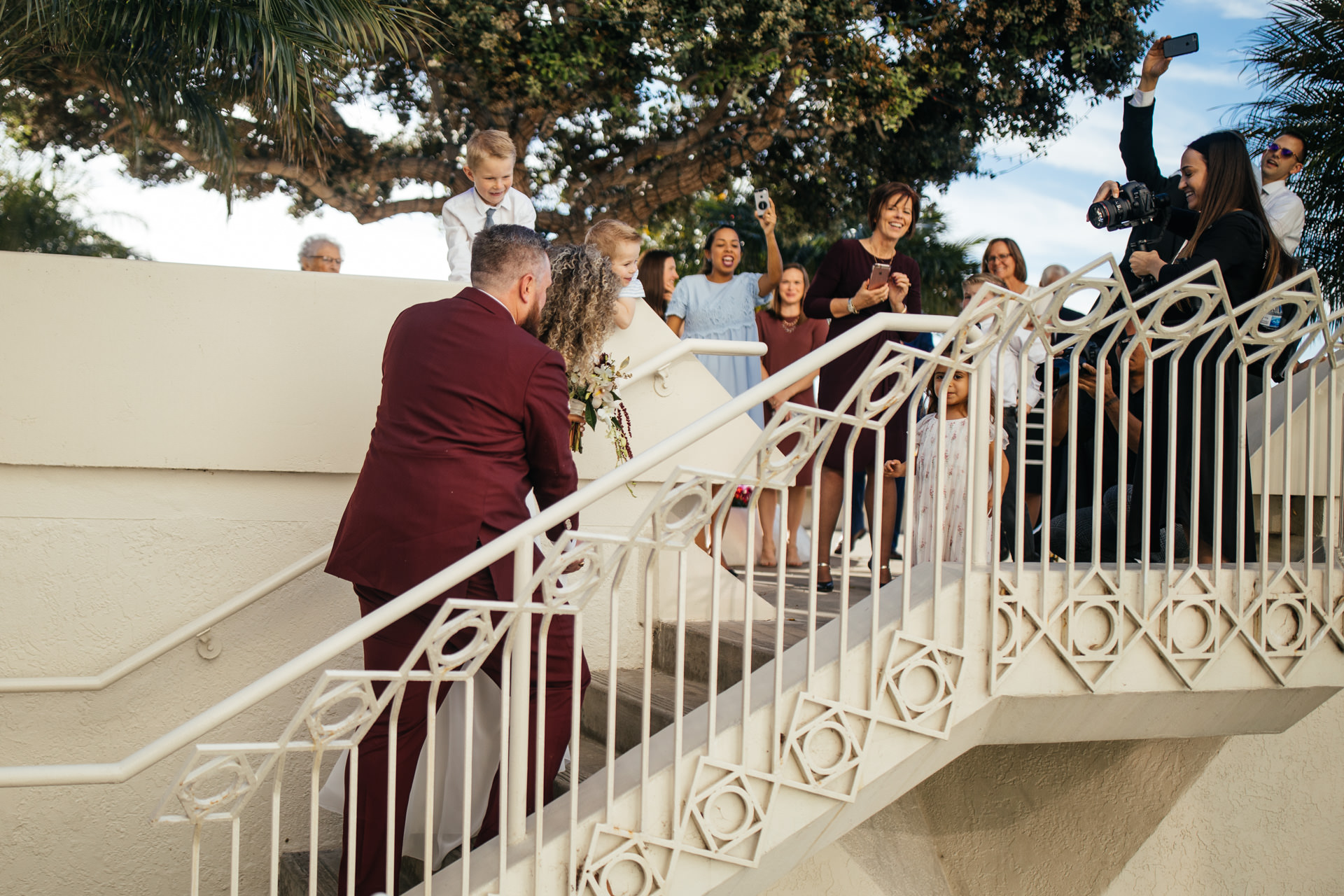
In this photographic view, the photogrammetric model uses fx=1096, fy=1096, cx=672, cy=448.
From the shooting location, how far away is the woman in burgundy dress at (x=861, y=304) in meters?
4.78

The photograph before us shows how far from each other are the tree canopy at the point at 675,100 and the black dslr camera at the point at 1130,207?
221 inches

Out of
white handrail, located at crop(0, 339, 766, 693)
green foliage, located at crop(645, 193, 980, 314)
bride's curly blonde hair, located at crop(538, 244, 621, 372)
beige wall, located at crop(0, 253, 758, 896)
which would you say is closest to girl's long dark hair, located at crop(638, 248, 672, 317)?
beige wall, located at crop(0, 253, 758, 896)

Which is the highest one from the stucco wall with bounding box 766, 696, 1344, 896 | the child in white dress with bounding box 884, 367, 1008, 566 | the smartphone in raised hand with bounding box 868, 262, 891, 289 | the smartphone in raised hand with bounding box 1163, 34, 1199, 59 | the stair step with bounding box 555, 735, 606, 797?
the smartphone in raised hand with bounding box 1163, 34, 1199, 59

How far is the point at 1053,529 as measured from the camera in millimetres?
4211

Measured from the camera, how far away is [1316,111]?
841cm

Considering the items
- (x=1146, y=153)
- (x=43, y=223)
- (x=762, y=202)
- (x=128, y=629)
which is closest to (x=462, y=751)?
(x=128, y=629)

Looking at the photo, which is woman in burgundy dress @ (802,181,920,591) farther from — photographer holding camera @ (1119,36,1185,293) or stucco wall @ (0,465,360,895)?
stucco wall @ (0,465,360,895)

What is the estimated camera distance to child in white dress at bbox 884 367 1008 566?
310 centimetres

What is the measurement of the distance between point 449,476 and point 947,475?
6.48ft

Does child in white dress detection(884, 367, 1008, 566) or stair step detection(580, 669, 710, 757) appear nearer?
child in white dress detection(884, 367, 1008, 566)

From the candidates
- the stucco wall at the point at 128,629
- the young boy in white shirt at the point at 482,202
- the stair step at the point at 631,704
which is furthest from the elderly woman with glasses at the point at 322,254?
the stair step at the point at 631,704

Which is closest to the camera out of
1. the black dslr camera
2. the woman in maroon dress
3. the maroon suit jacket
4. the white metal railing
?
the white metal railing

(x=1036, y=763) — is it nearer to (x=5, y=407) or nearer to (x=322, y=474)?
(x=322, y=474)

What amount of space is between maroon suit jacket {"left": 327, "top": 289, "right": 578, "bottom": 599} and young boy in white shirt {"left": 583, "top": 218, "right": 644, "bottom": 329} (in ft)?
4.37
